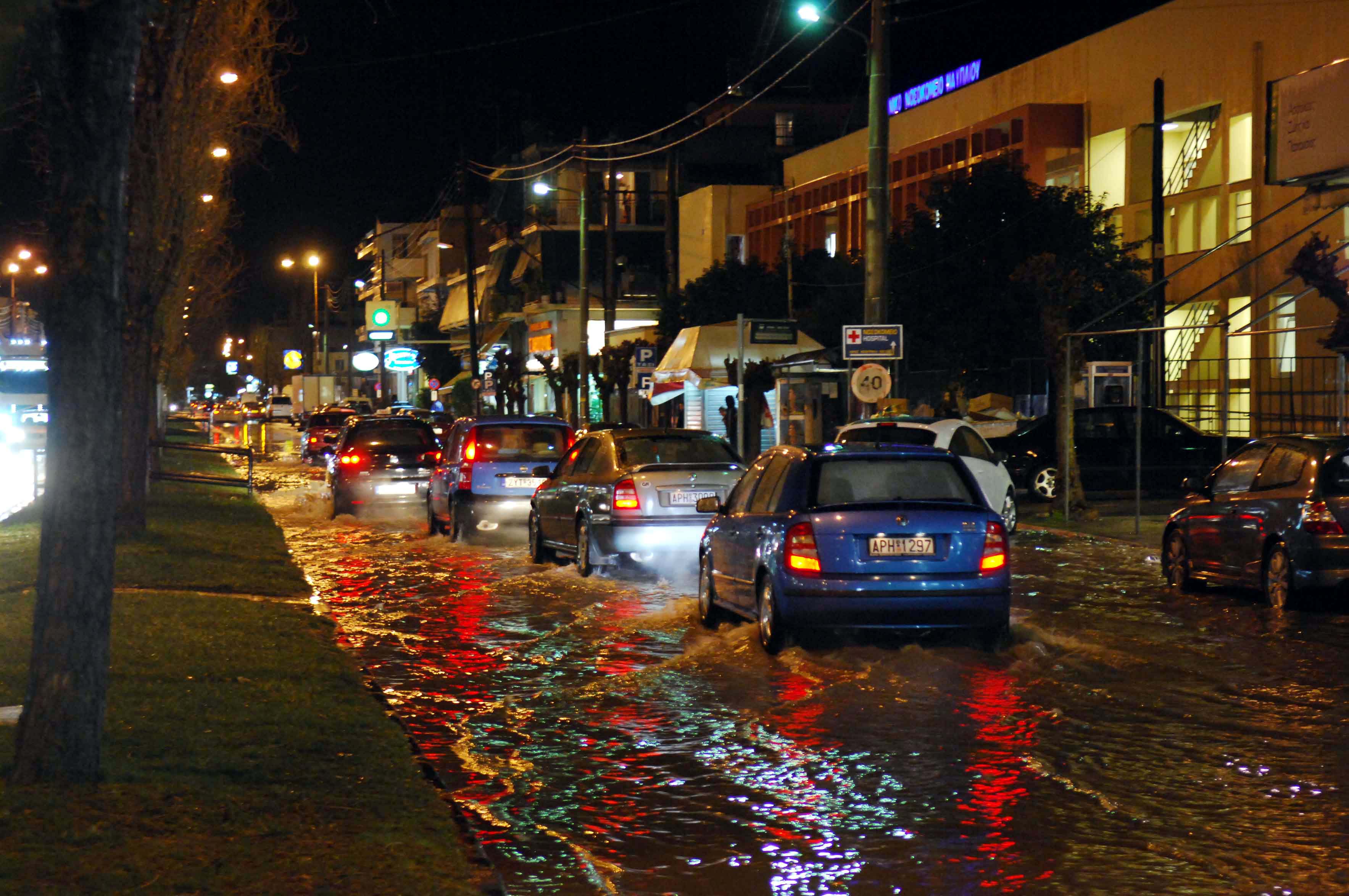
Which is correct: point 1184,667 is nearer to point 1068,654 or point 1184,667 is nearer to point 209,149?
point 1068,654

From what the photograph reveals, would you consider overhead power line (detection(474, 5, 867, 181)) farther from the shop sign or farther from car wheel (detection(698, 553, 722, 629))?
car wheel (detection(698, 553, 722, 629))

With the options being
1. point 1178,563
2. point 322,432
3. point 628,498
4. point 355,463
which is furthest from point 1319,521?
point 322,432

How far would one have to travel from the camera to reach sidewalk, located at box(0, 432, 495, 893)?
5656 millimetres

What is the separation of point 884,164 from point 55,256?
18665 mm

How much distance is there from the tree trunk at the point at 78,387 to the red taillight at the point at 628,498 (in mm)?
10252

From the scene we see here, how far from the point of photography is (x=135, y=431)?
21438mm

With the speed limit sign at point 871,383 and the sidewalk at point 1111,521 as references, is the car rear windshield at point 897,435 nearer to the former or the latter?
the speed limit sign at point 871,383

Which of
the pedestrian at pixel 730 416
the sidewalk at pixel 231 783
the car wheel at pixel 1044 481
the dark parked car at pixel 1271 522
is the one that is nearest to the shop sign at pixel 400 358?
the pedestrian at pixel 730 416

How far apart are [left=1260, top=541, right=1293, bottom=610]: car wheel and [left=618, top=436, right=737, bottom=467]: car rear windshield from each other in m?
5.48

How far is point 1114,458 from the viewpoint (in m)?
28.8

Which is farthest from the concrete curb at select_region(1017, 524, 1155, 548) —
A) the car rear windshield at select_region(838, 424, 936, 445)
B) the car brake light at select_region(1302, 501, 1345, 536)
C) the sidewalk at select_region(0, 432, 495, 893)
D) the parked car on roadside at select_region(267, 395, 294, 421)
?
the parked car on roadside at select_region(267, 395, 294, 421)

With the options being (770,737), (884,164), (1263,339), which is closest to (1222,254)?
(1263,339)

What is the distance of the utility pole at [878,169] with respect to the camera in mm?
23953

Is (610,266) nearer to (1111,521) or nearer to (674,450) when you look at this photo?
(1111,521)
